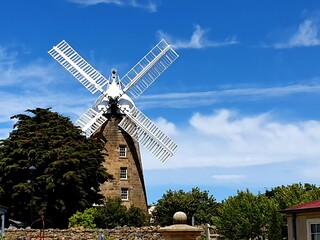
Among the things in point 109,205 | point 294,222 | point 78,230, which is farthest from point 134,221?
point 294,222

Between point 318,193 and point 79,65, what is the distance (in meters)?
21.8

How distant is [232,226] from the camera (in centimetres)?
3847

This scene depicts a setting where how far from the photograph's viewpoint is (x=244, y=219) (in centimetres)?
3806

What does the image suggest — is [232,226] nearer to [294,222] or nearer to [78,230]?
[78,230]

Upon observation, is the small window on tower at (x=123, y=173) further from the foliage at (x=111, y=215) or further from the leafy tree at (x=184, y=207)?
the leafy tree at (x=184, y=207)

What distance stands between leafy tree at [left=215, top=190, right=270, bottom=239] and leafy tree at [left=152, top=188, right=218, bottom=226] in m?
15.4

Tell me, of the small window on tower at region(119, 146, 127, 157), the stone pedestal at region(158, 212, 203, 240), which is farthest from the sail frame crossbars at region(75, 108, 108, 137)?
the stone pedestal at region(158, 212, 203, 240)

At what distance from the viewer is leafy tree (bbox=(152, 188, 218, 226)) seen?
181 feet

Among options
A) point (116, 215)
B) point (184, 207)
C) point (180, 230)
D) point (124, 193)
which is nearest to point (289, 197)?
point (116, 215)

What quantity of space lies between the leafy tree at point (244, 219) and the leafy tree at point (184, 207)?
50.6 ft

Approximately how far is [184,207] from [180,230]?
4568 centimetres

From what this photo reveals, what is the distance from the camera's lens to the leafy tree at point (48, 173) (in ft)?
126

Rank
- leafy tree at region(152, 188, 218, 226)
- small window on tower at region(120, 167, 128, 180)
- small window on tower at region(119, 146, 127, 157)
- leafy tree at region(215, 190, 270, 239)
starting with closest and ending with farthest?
leafy tree at region(215, 190, 270, 239) < small window on tower at region(120, 167, 128, 180) < small window on tower at region(119, 146, 127, 157) < leafy tree at region(152, 188, 218, 226)

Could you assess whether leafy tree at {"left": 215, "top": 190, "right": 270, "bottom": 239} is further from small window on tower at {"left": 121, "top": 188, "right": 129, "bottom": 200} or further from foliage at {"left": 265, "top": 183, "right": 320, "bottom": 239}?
small window on tower at {"left": 121, "top": 188, "right": 129, "bottom": 200}
